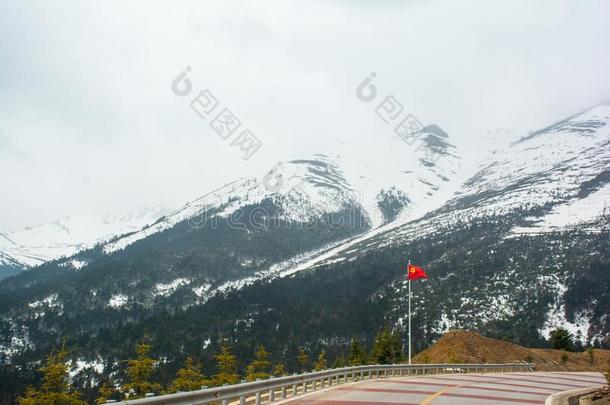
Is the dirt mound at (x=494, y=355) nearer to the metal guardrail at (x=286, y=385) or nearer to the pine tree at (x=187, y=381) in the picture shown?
the metal guardrail at (x=286, y=385)

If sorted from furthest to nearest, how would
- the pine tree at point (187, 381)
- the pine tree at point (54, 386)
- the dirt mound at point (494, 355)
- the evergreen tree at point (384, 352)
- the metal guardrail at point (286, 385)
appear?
1. the evergreen tree at point (384, 352)
2. the dirt mound at point (494, 355)
3. the pine tree at point (187, 381)
4. the pine tree at point (54, 386)
5. the metal guardrail at point (286, 385)

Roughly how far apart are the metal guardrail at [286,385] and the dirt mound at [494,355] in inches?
602

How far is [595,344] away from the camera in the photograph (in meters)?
168

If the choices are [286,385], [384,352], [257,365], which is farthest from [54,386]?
[384,352]

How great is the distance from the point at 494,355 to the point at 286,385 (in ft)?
175

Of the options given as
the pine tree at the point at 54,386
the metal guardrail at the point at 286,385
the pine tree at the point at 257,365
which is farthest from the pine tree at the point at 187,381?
the metal guardrail at the point at 286,385

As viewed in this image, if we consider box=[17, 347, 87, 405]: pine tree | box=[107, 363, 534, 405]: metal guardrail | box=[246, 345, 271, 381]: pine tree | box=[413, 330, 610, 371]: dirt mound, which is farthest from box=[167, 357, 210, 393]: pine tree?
box=[413, 330, 610, 371]: dirt mound

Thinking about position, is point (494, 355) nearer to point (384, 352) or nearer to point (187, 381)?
point (384, 352)

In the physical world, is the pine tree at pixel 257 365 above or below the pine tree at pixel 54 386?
below

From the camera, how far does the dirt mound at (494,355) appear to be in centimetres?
6469

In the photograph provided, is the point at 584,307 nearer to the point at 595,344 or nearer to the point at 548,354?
the point at 595,344

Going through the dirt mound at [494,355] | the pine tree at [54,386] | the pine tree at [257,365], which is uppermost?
the pine tree at [54,386]

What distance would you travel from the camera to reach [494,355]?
6756 cm

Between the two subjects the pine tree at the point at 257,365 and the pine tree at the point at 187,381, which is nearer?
the pine tree at the point at 187,381
